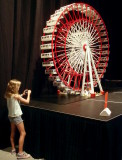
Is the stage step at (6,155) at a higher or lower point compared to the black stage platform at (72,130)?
lower

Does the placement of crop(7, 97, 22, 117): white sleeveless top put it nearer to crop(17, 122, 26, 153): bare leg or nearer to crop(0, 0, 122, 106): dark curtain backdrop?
crop(17, 122, 26, 153): bare leg

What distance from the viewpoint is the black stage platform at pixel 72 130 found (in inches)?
78.0

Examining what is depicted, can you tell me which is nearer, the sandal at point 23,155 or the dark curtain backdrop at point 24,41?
the sandal at point 23,155

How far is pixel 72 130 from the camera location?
213 centimetres

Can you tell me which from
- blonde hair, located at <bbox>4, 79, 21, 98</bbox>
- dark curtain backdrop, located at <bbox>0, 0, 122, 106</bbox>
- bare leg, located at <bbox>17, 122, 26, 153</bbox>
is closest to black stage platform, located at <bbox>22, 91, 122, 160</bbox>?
bare leg, located at <bbox>17, 122, 26, 153</bbox>

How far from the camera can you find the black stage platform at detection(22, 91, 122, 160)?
1.98 meters

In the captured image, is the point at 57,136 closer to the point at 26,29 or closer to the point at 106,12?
the point at 26,29

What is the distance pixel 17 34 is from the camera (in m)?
2.76

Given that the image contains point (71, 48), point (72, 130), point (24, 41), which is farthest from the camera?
point (71, 48)

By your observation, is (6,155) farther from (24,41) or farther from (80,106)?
(24,41)

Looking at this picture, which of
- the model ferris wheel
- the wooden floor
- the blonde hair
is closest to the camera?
the wooden floor

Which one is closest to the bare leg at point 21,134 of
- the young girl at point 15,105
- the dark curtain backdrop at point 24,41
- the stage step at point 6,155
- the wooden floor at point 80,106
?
the young girl at point 15,105

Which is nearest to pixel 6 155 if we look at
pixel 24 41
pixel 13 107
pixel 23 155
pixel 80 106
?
pixel 23 155

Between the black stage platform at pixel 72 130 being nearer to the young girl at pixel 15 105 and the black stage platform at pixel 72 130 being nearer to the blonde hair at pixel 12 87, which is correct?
the young girl at pixel 15 105
